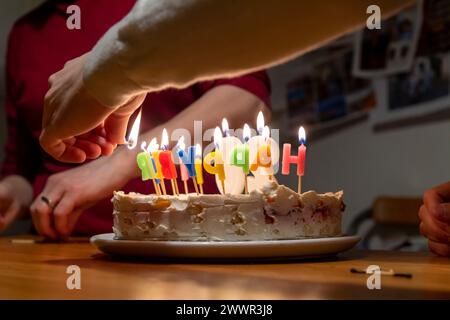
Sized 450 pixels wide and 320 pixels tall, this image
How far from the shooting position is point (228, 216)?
85 cm

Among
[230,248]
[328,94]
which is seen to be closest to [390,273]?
[230,248]

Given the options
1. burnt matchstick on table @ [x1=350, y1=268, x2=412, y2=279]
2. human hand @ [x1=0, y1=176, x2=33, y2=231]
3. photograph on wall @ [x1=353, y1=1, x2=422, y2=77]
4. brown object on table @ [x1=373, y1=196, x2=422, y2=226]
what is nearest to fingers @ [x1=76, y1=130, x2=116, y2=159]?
burnt matchstick on table @ [x1=350, y1=268, x2=412, y2=279]

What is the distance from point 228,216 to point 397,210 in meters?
1.35

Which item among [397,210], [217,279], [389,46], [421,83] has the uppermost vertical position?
[389,46]

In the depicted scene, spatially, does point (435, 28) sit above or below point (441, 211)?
above

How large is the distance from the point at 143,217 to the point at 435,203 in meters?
0.41

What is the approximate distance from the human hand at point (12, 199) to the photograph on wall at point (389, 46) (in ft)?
4.05

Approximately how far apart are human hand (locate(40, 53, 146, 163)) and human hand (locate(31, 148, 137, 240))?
11.1 inches

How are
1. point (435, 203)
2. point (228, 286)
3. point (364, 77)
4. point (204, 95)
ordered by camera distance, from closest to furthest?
point (228, 286)
point (435, 203)
point (204, 95)
point (364, 77)

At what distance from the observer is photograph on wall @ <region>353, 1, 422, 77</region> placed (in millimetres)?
2172

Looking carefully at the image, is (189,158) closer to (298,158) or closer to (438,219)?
(298,158)

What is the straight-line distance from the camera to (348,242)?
87 cm

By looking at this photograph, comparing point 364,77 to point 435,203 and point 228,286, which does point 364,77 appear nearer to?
point 435,203
